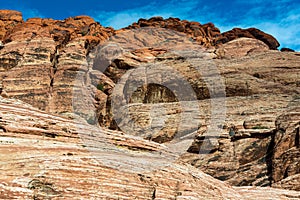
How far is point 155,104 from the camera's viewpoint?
32.7 m

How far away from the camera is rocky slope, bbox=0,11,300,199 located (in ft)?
42.7

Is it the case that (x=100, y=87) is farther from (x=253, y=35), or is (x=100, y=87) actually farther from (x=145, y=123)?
(x=253, y=35)

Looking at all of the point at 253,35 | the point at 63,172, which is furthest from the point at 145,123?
the point at 253,35

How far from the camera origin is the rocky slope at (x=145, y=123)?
512 inches

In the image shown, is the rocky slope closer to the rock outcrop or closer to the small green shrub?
the small green shrub

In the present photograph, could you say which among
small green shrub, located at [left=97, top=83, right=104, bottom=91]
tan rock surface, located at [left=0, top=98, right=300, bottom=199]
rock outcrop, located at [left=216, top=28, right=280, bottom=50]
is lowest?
tan rock surface, located at [left=0, top=98, right=300, bottom=199]

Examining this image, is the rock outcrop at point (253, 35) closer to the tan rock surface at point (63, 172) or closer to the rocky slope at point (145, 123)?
the rocky slope at point (145, 123)

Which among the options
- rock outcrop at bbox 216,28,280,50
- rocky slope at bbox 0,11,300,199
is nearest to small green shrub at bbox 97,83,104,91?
rocky slope at bbox 0,11,300,199

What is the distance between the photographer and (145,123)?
30.2 meters

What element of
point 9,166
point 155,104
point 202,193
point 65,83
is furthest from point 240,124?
point 65,83

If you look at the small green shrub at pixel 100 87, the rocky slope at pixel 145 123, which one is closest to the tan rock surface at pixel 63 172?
the rocky slope at pixel 145 123

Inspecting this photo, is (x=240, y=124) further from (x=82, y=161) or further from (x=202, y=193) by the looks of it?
(x=82, y=161)

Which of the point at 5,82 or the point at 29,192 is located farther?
the point at 5,82

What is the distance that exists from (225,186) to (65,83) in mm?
46419
